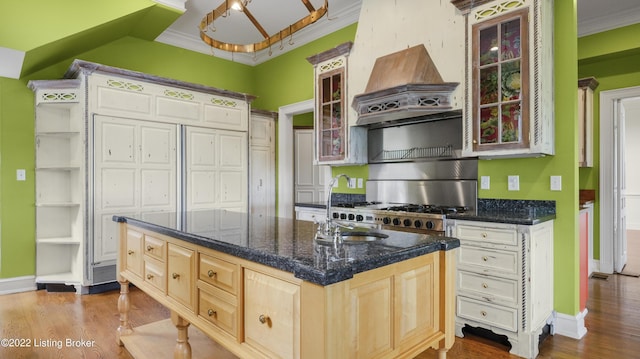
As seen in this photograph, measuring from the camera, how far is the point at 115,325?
9.61 ft

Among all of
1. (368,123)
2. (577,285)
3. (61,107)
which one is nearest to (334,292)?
(577,285)

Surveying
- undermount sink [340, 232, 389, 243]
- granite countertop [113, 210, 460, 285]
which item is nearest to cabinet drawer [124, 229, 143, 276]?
granite countertop [113, 210, 460, 285]

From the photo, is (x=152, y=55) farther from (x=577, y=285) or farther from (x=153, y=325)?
(x=577, y=285)

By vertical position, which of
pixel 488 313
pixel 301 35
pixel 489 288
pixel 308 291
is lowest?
pixel 488 313

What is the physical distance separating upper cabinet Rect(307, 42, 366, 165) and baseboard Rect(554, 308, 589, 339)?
2.28 metres

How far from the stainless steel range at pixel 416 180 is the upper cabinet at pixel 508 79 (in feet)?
1.61

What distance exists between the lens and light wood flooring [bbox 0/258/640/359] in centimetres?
246

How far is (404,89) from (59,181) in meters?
3.83

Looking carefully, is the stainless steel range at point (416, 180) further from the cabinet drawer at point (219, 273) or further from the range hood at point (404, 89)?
the cabinet drawer at point (219, 273)

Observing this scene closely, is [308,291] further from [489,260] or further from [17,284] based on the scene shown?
[17,284]

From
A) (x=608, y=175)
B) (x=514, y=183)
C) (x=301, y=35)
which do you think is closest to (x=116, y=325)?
(x=514, y=183)

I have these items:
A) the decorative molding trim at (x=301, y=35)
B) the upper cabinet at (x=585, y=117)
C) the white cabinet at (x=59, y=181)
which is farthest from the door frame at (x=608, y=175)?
the white cabinet at (x=59, y=181)

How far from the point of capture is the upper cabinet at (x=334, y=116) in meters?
3.87

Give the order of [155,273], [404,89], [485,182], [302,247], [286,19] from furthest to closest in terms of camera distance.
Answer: [286,19] < [485,182] < [404,89] < [155,273] < [302,247]
